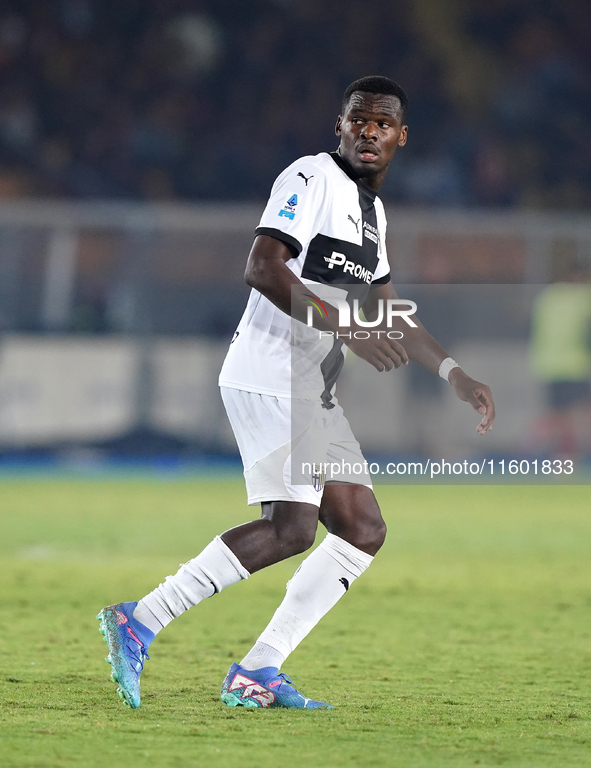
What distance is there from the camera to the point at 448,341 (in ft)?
39.4

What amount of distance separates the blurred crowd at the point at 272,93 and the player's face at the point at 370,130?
12040 mm

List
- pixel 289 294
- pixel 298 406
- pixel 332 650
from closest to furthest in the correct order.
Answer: pixel 289 294
pixel 298 406
pixel 332 650

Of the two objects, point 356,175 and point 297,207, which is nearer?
point 297,207

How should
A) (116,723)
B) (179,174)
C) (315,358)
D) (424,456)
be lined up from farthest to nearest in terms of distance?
1. (179,174)
2. (424,456)
3. (315,358)
4. (116,723)

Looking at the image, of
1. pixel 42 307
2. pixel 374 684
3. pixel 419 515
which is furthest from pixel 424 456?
pixel 374 684

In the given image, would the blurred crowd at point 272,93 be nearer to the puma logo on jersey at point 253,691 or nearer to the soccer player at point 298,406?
the soccer player at point 298,406

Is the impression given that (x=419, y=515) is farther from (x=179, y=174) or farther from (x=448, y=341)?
(x=179, y=174)

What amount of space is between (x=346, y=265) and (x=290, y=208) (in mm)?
318

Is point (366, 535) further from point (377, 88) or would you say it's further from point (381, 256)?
point (377, 88)

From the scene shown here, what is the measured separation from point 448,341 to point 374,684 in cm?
845

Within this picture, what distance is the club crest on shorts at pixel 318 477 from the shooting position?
3.42 m

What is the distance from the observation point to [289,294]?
128 inches

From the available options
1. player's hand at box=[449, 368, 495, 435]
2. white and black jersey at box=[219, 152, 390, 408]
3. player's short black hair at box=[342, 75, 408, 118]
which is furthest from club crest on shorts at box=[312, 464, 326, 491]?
player's short black hair at box=[342, 75, 408, 118]

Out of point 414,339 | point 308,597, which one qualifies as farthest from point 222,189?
point 308,597
